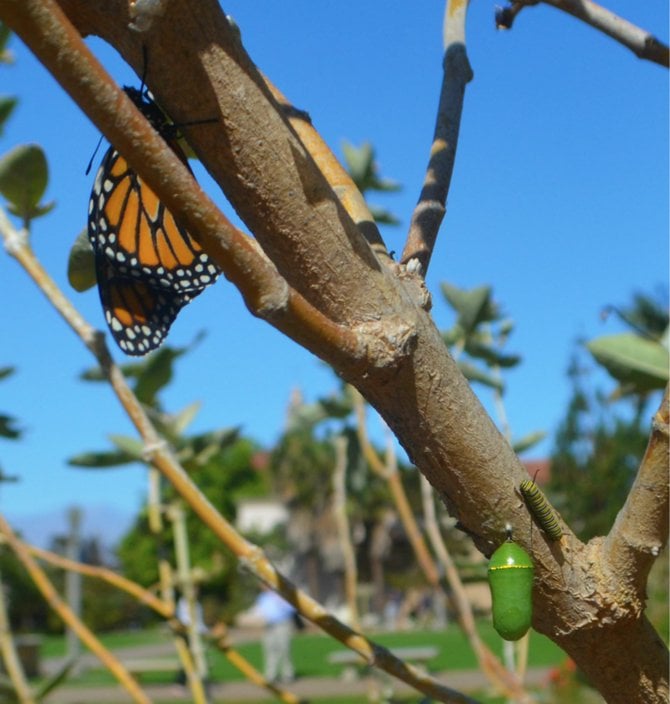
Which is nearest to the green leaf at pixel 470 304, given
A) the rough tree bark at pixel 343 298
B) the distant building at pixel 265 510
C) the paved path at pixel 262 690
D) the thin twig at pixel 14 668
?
the thin twig at pixel 14 668

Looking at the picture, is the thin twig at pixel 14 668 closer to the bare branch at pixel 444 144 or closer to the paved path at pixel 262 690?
the bare branch at pixel 444 144

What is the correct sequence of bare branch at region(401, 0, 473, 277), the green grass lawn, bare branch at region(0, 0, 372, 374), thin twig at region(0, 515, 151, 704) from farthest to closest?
the green grass lawn, thin twig at region(0, 515, 151, 704), bare branch at region(401, 0, 473, 277), bare branch at region(0, 0, 372, 374)

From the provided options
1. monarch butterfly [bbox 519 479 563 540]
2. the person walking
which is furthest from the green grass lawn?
monarch butterfly [bbox 519 479 563 540]

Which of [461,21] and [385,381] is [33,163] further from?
[385,381]

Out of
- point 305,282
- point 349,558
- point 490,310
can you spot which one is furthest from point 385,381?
point 349,558

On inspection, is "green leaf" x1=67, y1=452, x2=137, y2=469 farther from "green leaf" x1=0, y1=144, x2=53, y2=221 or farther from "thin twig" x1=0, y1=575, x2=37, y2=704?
"green leaf" x1=0, y1=144, x2=53, y2=221

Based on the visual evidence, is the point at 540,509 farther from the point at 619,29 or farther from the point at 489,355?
the point at 489,355

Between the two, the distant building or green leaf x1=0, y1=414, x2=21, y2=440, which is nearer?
green leaf x1=0, y1=414, x2=21, y2=440
